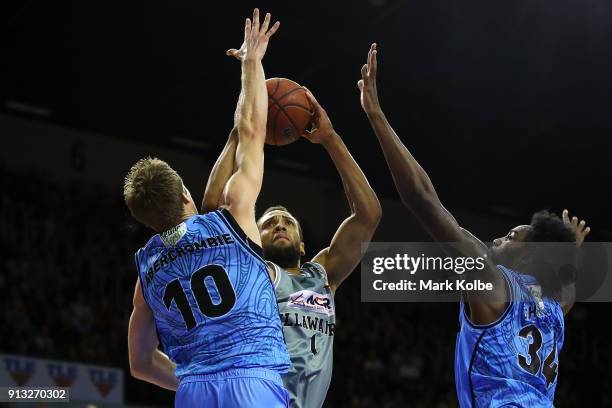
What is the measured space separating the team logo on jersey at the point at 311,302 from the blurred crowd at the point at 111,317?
771cm

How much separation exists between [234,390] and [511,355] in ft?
4.51

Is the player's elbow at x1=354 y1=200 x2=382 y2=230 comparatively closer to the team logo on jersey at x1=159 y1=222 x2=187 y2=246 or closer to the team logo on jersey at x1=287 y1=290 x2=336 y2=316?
the team logo on jersey at x1=287 y1=290 x2=336 y2=316

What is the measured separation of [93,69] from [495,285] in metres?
11.9

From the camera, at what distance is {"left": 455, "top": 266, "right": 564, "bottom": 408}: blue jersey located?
13.3ft

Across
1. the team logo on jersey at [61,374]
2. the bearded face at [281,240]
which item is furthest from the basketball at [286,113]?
the team logo on jersey at [61,374]

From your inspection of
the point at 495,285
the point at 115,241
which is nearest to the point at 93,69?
the point at 115,241

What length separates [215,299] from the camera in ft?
11.3

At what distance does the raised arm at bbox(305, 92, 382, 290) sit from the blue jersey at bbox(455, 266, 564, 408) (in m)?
1.05

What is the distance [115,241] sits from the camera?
51.7 feet

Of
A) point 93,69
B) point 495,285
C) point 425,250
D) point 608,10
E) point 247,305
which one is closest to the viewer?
point 247,305

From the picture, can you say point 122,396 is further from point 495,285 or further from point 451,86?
point 495,285

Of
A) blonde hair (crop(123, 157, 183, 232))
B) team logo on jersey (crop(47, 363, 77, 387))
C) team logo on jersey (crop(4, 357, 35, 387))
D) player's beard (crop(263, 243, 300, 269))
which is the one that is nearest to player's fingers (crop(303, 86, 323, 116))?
player's beard (crop(263, 243, 300, 269))

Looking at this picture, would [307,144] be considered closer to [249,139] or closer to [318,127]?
[318,127]

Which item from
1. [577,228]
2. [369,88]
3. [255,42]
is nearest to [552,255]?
[577,228]
